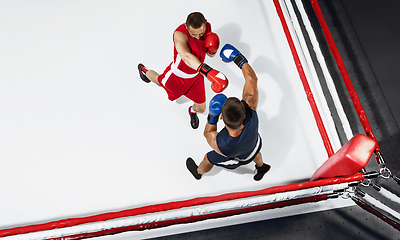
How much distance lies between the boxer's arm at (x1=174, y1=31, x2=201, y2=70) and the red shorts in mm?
273

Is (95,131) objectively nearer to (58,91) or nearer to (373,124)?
(58,91)

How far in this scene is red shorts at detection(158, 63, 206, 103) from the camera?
1929 mm

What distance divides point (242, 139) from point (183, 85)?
2.45ft

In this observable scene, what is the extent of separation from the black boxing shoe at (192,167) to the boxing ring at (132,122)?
0.05 metres

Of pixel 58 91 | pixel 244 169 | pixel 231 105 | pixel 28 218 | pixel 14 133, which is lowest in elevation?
pixel 244 169

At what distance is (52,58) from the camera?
7.95ft

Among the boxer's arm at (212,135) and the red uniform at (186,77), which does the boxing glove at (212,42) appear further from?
the boxer's arm at (212,135)

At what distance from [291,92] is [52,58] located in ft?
7.53

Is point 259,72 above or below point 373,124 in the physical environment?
above

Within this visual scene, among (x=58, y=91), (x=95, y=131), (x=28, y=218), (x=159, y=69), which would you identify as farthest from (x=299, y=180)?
(x=58, y=91)

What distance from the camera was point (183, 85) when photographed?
1.94 metres

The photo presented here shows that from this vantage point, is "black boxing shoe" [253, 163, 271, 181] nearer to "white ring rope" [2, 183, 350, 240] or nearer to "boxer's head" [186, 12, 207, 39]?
"white ring rope" [2, 183, 350, 240]

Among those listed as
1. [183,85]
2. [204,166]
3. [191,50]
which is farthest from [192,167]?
[191,50]

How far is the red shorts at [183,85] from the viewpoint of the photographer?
1929 mm
